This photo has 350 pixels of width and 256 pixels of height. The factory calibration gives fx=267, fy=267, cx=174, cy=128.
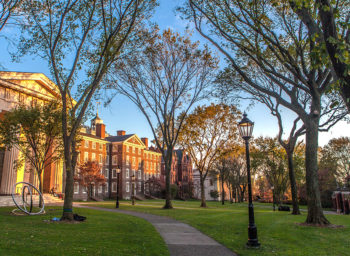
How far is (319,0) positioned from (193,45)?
1813 cm

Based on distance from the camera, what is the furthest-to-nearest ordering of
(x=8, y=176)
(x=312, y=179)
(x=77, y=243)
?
(x=8, y=176)
(x=312, y=179)
(x=77, y=243)

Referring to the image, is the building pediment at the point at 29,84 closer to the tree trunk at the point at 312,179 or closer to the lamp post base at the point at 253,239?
the tree trunk at the point at 312,179

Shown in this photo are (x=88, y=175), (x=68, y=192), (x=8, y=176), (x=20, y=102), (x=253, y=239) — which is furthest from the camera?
(x=88, y=175)

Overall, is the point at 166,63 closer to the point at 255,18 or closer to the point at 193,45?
the point at 193,45

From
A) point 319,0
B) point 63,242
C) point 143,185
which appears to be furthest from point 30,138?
point 143,185

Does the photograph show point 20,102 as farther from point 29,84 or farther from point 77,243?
point 77,243

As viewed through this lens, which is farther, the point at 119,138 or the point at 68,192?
the point at 119,138

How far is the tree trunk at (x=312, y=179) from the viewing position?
13016 mm

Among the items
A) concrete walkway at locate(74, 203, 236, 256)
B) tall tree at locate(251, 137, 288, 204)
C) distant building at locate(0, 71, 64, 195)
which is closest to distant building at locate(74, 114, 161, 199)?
distant building at locate(0, 71, 64, 195)

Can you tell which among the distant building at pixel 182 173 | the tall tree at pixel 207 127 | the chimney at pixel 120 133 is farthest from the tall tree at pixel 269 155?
the distant building at pixel 182 173

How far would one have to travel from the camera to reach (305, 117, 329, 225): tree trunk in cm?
1302

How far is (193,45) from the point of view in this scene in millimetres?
21984

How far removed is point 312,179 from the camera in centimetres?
1341

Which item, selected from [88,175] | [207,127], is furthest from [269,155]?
[88,175]
